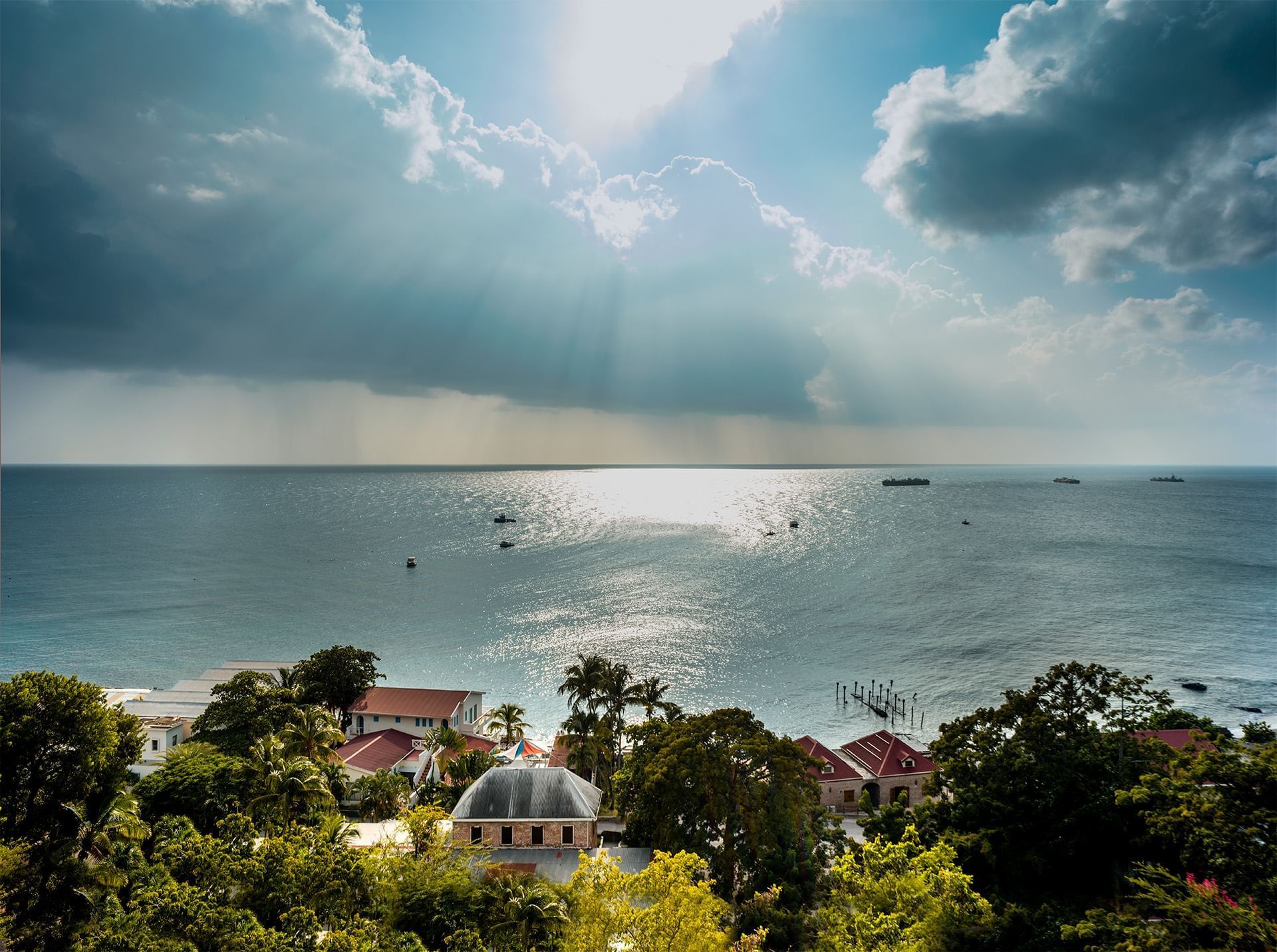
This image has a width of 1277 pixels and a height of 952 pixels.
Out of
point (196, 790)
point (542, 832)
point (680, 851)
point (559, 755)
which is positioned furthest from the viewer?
point (559, 755)

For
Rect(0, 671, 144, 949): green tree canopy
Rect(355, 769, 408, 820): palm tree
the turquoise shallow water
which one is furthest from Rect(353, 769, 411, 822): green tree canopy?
the turquoise shallow water

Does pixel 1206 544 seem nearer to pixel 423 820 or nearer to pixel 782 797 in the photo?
pixel 782 797

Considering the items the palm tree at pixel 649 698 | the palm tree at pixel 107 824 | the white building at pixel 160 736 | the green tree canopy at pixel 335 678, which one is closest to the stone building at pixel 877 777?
the palm tree at pixel 649 698

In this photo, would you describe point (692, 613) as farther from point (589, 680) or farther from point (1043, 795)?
point (1043, 795)

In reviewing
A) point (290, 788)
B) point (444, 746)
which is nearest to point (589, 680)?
point (444, 746)

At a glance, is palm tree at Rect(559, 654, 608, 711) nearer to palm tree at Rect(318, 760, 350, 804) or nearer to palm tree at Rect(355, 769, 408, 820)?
palm tree at Rect(355, 769, 408, 820)

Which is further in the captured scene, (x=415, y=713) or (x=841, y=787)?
(x=415, y=713)
